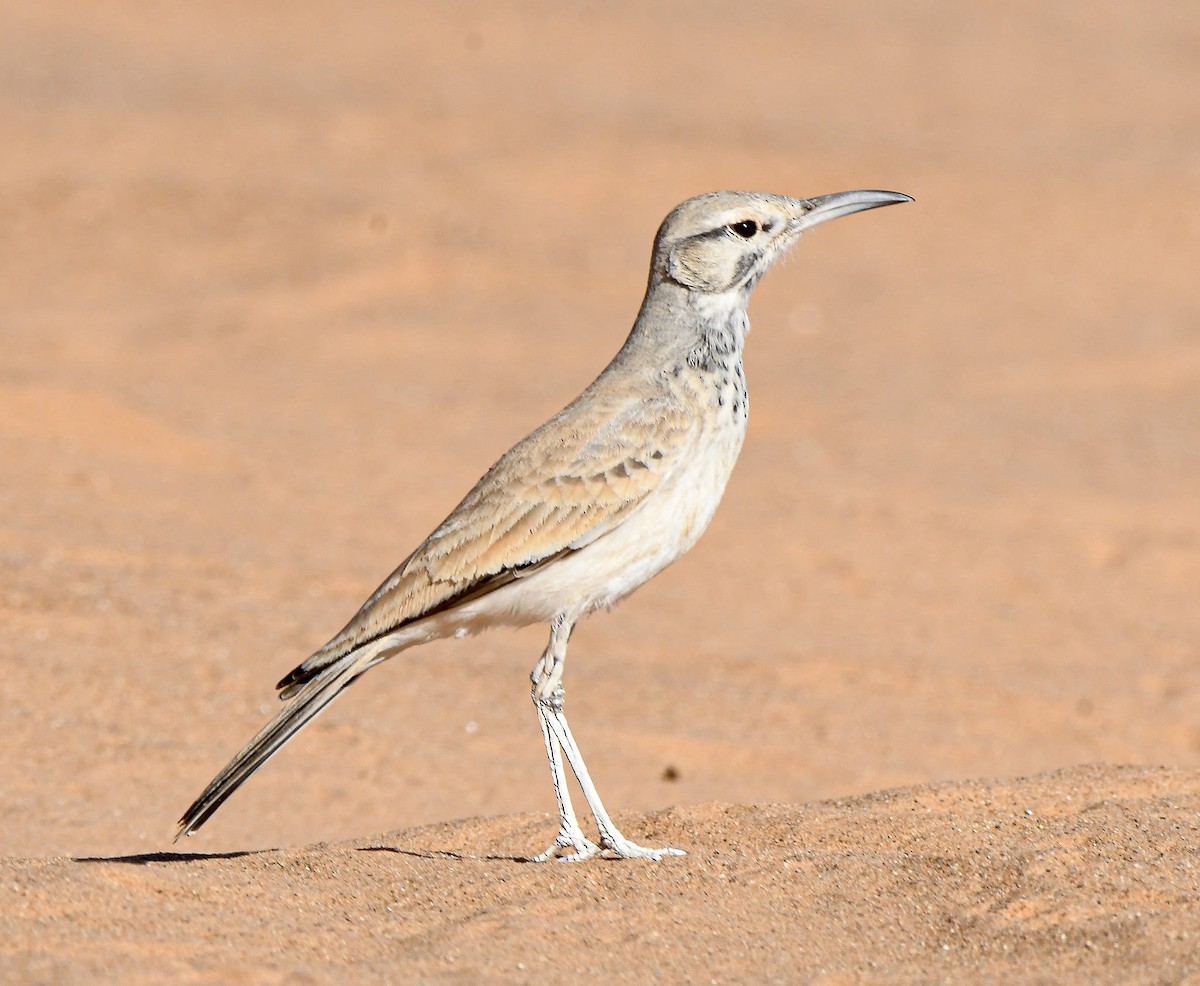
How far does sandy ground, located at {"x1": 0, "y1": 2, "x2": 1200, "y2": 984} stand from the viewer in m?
5.47

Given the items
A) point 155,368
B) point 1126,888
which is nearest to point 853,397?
point 155,368

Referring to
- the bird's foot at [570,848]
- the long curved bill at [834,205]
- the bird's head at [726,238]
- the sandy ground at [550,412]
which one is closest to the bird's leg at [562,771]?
the bird's foot at [570,848]

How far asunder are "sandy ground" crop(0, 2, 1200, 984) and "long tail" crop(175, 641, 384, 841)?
289mm

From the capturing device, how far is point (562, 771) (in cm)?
633

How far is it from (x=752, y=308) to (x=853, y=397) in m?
2.99

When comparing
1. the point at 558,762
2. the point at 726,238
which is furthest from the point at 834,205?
the point at 558,762

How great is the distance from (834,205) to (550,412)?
9128mm

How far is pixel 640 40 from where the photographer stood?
28.8m

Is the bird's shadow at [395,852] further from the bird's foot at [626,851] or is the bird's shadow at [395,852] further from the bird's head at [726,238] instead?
the bird's head at [726,238]

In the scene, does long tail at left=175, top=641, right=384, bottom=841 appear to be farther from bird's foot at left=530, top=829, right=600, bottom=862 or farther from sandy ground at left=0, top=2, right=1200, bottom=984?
bird's foot at left=530, top=829, right=600, bottom=862

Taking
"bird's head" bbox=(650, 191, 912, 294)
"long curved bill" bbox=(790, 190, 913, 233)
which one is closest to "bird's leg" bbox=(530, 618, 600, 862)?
"bird's head" bbox=(650, 191, 912, 294)

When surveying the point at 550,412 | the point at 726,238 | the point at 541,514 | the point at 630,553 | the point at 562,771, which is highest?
the point at 726,238

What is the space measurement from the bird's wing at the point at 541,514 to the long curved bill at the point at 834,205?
0.96 m

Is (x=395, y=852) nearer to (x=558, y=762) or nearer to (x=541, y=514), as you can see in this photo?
(x=558, y=762)
